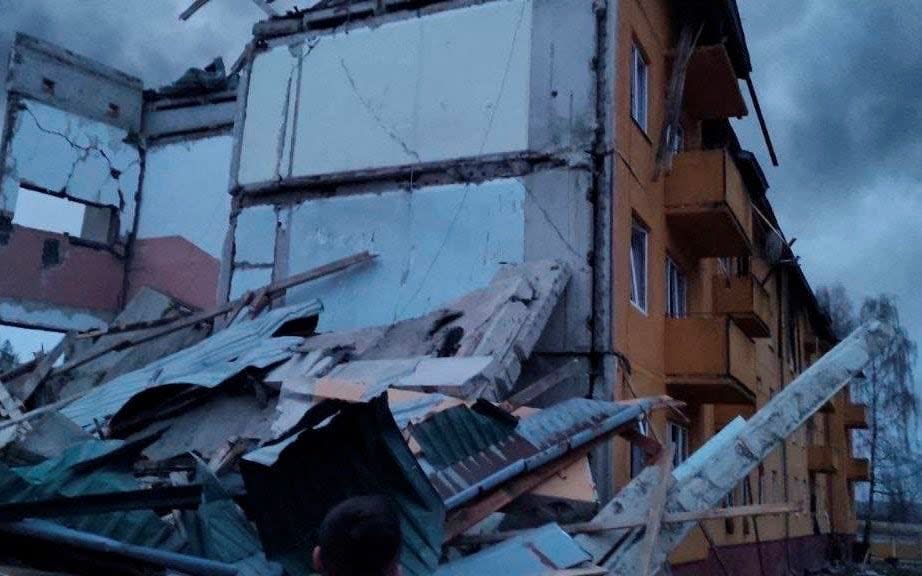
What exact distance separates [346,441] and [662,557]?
9.49ft

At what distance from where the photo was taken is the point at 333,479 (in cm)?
525

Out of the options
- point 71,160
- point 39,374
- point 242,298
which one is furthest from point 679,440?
point 71,160

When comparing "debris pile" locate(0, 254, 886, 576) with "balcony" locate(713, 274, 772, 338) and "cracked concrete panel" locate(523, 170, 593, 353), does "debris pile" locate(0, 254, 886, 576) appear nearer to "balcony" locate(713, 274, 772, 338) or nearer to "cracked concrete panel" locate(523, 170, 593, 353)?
"cracked concrete panel" locate(523, 170, 593, 353)

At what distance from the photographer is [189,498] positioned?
217 inches

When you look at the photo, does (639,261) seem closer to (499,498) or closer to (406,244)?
(406,244)

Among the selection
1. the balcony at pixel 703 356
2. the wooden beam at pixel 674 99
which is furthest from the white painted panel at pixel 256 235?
the balcony at pixel 703 356

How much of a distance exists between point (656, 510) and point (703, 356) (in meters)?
5.76

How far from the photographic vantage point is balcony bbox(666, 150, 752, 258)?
40.1ft

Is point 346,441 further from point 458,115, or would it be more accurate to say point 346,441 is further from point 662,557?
point 458,115

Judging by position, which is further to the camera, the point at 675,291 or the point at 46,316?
the point at 46,316

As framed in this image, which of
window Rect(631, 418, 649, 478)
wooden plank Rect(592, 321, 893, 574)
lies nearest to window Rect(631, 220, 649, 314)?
window Rect(631, 418, 649, 478)

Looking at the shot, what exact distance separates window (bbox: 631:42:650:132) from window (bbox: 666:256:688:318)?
7.54 ft

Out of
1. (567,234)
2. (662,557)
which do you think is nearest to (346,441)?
(662,557)

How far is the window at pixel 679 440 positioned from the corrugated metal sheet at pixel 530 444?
4.81 metres
